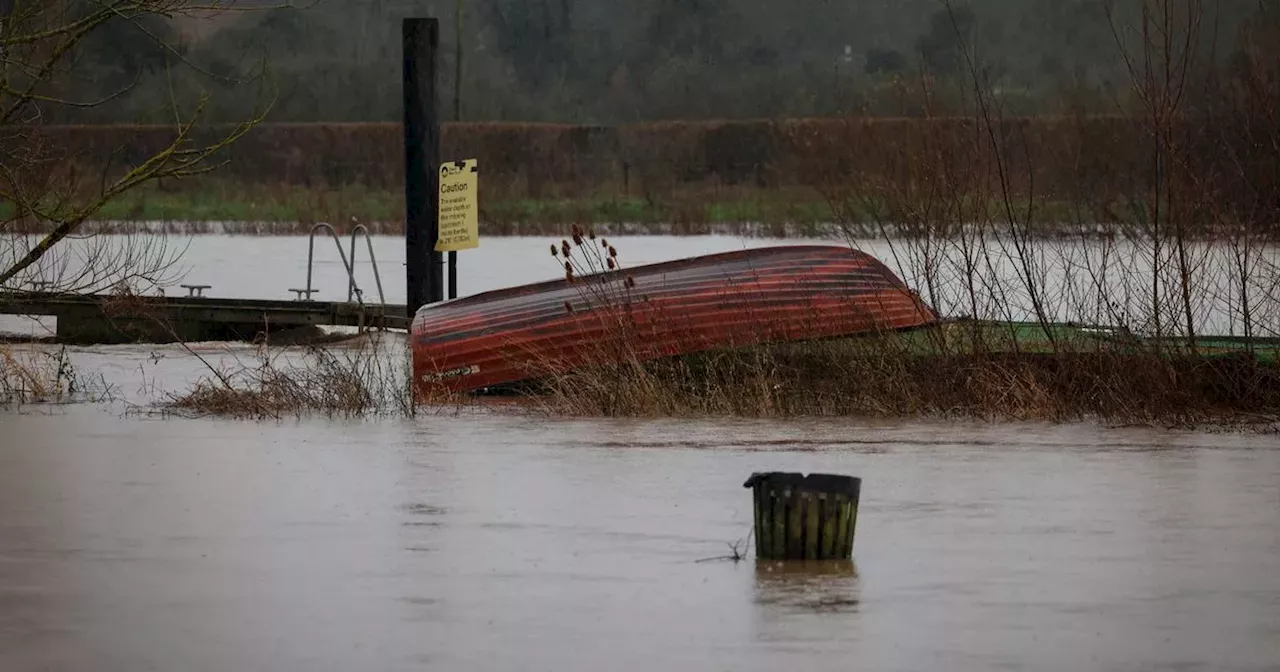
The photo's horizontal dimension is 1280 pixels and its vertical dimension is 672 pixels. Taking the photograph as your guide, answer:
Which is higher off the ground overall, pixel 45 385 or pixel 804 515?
pixel 45 385

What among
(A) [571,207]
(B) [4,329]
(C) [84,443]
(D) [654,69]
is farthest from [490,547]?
(D) [654,69]

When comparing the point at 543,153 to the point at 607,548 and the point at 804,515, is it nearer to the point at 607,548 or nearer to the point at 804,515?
the point at 607,548

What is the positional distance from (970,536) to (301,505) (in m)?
3.57

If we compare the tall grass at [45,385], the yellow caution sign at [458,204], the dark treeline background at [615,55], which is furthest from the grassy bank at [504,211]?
the tall grass at [45,385]

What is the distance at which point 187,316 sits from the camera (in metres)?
21.3

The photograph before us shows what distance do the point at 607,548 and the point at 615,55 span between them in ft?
239

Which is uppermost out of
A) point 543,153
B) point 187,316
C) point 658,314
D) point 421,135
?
point 543,153

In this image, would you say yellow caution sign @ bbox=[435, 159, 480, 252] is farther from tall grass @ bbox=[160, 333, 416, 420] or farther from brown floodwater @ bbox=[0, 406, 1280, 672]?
brown floodwater @ bbox=[0, 406, 1280, 672]

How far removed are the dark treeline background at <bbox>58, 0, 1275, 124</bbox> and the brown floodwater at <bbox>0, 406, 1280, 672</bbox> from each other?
170 feet

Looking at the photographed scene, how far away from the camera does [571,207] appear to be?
56.3m

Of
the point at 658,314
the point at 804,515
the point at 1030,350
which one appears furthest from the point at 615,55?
the point at 804,515

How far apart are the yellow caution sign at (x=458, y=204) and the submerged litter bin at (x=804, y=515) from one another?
797cm

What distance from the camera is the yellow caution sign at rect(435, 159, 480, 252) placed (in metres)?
17.9

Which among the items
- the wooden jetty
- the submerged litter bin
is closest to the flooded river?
the submerged litter bin
